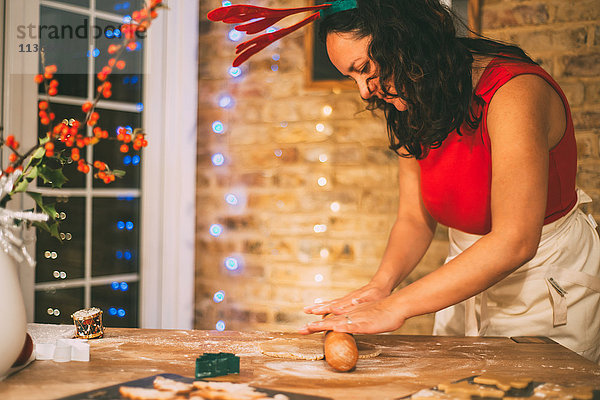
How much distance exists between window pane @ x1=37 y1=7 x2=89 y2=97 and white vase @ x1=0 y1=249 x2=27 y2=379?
1947 mm

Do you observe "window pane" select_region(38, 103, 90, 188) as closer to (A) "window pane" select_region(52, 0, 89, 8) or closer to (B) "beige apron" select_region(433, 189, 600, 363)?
(A) "window pane" select_region(52, 0, 89, 8)

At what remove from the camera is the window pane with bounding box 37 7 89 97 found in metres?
2.66

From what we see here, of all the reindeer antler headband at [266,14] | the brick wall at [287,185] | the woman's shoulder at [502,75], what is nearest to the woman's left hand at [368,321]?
the woman's shoulder at [502,75]

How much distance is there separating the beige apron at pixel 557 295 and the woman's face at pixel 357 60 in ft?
1.85

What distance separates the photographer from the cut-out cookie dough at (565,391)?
0.86 m

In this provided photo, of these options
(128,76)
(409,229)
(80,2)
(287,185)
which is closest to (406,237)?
(409,229)

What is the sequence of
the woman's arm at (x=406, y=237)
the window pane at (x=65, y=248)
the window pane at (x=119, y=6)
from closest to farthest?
the woman's arm at (x=406, y=237)
the window pane at (x=65, y=248)
the window pane at (x=119, y=6)

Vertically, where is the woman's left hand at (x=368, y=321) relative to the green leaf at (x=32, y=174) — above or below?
below

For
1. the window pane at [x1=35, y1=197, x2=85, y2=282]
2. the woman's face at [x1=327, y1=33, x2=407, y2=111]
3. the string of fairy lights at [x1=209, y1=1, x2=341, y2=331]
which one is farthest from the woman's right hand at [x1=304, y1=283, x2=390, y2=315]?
the window pane at [x1=35, y1=197, x2=85, y2=282]

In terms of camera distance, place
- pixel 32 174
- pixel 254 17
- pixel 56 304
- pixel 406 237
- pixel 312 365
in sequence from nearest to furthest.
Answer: pixel 32 174
pixel 312 365
pixel 254 17
pixel 406 237
pixel 56 304

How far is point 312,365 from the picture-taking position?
106 centimetres

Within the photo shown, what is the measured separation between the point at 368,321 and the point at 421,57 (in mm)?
614

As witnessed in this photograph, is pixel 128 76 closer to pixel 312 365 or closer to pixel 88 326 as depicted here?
pixel 88 326

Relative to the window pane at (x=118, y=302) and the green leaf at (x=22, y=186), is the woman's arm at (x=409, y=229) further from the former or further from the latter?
the window pane at (x=118, y=302)
